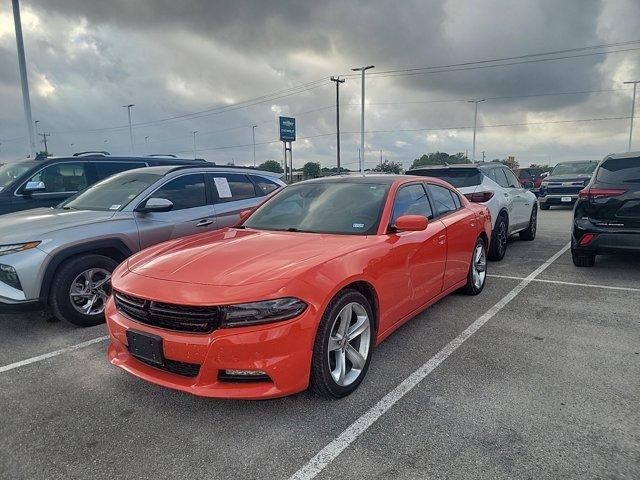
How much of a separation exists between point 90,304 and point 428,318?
3552 mm

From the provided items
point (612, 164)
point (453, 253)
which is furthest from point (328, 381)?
point (612, 164)

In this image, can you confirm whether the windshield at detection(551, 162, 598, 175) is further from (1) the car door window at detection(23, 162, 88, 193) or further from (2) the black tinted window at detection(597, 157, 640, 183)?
(1) the car door window at detection(23, 162, 88, 193)

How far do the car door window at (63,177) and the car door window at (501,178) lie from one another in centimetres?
713

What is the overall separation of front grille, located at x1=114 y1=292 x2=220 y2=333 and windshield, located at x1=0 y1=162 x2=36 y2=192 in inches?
213

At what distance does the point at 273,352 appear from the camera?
2502mm

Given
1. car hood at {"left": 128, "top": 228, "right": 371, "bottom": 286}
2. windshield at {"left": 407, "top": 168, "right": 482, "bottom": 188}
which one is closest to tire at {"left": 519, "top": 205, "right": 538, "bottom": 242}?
windshield at {"left": 407, "top": 168, "right": 482, "bottom": 188}

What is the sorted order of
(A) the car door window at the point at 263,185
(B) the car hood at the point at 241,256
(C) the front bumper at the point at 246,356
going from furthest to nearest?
(A) the car door window at the point at 263,185 → (B) the car hood at the point at 241,256 → (C) the front bumper at the point at 246,356

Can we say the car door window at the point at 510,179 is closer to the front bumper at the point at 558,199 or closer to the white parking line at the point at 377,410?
the white parking line at the point at 377,410

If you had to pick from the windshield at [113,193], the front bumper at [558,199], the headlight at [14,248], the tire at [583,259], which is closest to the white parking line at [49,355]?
the headlight at [14,248]

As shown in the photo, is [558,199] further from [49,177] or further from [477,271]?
[49,177]

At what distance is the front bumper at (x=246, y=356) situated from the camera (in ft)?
8.12

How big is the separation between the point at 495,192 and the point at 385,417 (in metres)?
5.52

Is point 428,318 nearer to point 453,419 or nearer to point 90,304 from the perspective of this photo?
point 453,419

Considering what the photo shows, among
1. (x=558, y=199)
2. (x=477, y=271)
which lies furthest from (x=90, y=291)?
(x=558, y=199)
